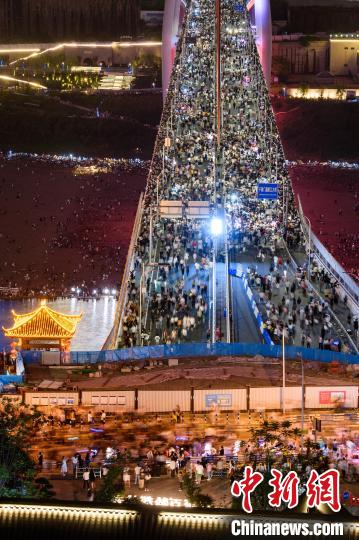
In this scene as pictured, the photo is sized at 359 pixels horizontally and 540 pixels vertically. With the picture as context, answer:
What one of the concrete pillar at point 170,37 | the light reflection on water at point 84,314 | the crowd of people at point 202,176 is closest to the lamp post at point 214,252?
the crowd of people at point 202,176

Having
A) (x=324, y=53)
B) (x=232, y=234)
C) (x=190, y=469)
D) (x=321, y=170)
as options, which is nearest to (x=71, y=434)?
(x=190, y=469)

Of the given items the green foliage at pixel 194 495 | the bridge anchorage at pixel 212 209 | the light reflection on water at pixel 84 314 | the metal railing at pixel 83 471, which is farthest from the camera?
the light reflection on water at pixel 84 314

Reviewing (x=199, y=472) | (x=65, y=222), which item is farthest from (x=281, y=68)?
(x=199, y=472)

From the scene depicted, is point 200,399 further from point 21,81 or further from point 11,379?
point 21,81

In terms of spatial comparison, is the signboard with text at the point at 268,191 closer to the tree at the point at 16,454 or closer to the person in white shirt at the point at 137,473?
the tree at the point at 16,454

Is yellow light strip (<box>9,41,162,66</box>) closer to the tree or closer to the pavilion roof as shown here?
the pavilion roof

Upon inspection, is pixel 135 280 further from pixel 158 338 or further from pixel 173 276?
pixel 158 338
